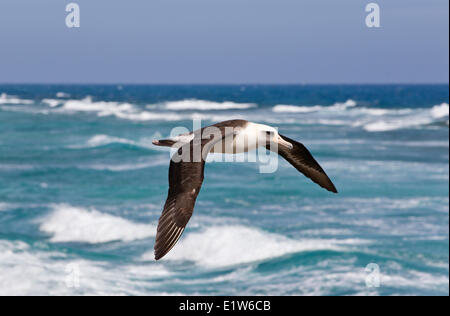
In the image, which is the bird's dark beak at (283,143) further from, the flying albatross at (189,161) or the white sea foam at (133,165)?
the white sea foam at (133,165)

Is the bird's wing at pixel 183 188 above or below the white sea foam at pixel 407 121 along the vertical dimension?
below

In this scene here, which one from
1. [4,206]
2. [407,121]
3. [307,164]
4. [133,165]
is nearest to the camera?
[307,164]

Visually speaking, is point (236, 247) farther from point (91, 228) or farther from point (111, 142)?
point (111, 142)

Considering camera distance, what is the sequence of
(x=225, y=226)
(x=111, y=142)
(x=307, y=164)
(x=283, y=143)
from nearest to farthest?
1. (x=283, y=143)
2. (x=307, y=164)
3. (x=225, y=226)
4. (x=111, y=142)

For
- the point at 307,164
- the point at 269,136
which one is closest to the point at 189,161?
the point at 269,136

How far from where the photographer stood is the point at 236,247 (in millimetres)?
27391

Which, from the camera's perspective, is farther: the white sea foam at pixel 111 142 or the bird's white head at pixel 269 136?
the white sea foam at pixel 111 142

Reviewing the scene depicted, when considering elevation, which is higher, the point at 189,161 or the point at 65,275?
the point at 189,161

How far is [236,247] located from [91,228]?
19.0ft

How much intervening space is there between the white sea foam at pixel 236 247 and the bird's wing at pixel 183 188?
19.3 meters

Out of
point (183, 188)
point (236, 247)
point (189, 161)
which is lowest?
point (236, 247)

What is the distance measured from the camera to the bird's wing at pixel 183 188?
6.72m

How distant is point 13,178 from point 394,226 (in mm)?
18907

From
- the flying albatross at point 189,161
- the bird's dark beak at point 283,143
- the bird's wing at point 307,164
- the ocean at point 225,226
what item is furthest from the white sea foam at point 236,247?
the flying albatross at point 189,161
